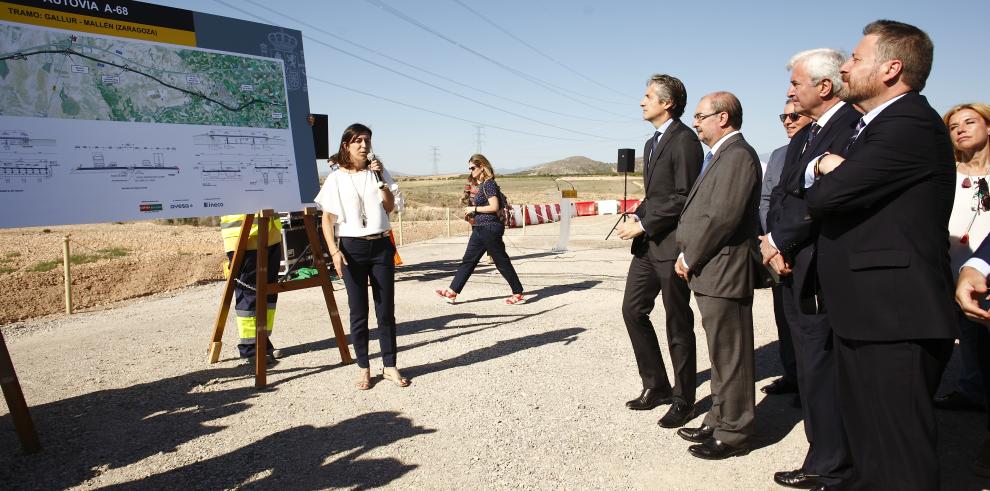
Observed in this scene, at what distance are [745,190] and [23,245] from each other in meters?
19.9

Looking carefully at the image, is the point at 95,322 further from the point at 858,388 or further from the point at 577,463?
the point at 858,388

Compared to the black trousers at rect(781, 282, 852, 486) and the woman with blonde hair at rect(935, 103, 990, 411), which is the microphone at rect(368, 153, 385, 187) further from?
the woman with blonde hair at rect(935, 103, 990, 411)

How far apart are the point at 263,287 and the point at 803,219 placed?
4.04 m

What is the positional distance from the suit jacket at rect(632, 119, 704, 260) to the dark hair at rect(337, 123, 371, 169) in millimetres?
2272

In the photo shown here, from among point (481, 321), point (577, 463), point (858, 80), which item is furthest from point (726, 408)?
point (481, 321)

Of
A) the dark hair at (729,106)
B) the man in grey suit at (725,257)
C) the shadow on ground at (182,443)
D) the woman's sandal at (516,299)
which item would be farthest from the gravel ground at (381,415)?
the dark hair at (729,106)

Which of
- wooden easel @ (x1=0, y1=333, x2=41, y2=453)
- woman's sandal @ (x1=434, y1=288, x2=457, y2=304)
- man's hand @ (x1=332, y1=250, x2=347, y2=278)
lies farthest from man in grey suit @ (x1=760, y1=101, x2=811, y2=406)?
wooden easel @ (x1=0, y1=333, x2=41, y2=453)

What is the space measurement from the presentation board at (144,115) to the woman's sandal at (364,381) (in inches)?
64.0

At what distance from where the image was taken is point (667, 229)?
396cm

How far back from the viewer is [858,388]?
2438 mm

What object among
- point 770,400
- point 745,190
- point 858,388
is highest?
point 745,190

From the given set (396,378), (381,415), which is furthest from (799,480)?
(396,378)

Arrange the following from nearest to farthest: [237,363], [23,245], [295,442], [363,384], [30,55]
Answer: [295,442] < [30,55] < [363,384] < [237,363] < [23,245]

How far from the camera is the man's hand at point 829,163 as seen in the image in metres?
2.52
